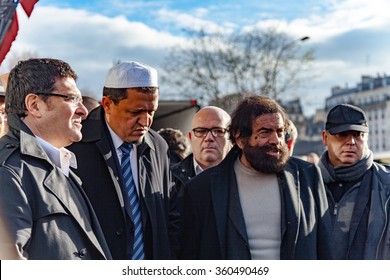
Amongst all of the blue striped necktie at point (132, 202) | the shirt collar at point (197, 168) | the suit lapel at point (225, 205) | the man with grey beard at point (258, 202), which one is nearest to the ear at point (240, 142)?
the man with grey beard at point (258, 202)

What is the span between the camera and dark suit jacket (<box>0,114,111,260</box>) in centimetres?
187

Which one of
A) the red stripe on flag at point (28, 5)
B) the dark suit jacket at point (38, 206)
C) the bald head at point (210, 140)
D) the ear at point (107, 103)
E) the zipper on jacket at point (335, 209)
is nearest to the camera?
the dark suit jacket at point (38, 206)

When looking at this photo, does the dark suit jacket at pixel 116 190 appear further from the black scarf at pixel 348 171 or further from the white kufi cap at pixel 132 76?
the black scarf at pixel 348 171

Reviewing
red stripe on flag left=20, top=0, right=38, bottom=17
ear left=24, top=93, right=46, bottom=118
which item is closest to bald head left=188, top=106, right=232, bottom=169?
red stripe on flag left=20, top=0, right=38, bottom=17

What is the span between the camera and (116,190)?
2418mm

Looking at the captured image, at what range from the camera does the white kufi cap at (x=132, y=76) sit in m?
2.46

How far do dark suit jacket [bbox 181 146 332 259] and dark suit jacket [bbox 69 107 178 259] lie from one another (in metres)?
0.12

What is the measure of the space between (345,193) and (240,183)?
0.51 metres

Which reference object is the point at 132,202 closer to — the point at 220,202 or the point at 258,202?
the point at 220,202

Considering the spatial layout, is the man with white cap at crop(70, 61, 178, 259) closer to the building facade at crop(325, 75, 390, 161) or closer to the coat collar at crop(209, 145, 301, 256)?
the coat collar at crop(209, 145, 301, 256)

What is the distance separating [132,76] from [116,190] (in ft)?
1.36

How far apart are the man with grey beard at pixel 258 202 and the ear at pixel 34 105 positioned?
32.0 inches
